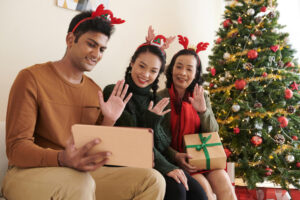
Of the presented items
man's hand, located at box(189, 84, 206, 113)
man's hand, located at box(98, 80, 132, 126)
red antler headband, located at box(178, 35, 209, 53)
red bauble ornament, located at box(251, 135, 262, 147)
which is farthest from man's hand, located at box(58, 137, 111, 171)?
red bauble ornament, located at box(251, 135, 262, 147)

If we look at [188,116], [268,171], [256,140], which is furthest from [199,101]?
[268,171]

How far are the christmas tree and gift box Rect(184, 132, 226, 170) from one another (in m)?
0.71

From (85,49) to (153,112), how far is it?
520mm

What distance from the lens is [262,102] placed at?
2383 millimetres

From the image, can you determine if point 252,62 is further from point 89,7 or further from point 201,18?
point 89,7

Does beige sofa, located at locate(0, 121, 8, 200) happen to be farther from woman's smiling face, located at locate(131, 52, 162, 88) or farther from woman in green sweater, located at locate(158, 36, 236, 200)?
woman in green sweater, located at locate(158, 36, 236, 200)

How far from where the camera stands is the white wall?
185 centimetres

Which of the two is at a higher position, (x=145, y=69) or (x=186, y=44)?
(x=186, y=44)

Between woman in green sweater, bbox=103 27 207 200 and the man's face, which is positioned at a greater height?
the man's face

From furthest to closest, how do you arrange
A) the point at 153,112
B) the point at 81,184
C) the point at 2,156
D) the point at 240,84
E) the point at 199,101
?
the point at 240,84 < the point at 199,101 < the point at 153,112 < the point at 2,156 < the point at 81,184

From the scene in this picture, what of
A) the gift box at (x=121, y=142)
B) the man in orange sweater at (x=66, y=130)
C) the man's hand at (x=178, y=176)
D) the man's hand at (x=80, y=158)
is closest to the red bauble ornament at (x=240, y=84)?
the man's hand at (x=178, y=176)

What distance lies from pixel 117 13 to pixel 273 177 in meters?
2.09

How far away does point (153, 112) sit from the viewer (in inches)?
58.4

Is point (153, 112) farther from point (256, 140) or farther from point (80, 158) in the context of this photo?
point (256, 140)
